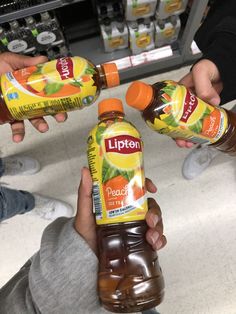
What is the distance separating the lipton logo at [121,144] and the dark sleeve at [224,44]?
0.42 meters

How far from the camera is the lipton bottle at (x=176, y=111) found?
786 millimetres

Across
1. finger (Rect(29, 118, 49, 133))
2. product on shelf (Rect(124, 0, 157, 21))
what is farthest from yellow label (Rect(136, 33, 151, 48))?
finger (Rect(29, 118, 49, 133))

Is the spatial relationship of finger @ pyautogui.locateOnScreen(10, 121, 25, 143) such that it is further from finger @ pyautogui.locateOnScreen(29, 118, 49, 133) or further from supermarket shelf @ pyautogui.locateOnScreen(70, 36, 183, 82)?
supermarket shelf @ pyautogui.locateOnScreen(70, 36, 183, 82)

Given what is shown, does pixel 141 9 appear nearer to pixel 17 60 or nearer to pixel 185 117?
pixel 17 60

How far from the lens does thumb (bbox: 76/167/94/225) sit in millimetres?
794

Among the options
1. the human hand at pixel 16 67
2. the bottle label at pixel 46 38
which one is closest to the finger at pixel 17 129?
the human hand at pixel 16 67

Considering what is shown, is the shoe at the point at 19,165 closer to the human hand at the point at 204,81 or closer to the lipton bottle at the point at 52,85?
the lipton bottle at the point at 52,85

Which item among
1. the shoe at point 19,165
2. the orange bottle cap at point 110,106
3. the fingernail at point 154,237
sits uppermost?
the orange bottle cap at point 110,106

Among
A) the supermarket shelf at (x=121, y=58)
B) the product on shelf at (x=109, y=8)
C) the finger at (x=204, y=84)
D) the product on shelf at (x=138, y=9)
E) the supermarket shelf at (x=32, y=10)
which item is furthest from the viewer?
the supermarket shelf at (x=121, y=58)

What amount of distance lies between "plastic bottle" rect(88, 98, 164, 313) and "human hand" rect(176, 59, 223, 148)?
257mm

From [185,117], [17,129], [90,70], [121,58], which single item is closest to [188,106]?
[185,117]

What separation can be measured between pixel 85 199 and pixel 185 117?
32cm

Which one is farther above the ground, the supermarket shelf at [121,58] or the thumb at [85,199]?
the thumb at [85,199]

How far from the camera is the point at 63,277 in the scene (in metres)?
0.71
